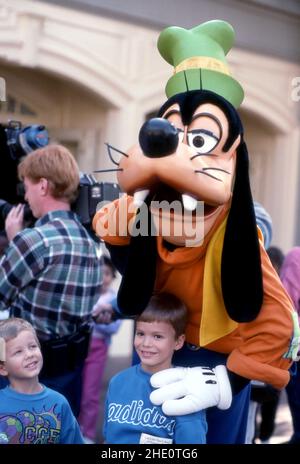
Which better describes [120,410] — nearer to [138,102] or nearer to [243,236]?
[243,236]

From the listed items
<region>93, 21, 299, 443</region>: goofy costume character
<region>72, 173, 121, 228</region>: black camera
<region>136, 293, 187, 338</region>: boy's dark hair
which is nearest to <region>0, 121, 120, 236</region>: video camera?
<region>72, 173, 121, 228</region>: black camera

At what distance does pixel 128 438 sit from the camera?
2.33 meters

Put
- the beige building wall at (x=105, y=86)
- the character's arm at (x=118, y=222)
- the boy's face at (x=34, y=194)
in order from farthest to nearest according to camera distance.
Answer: the beige building wall at (x=105, y=86)
the boy's face at (x=34, y=194)
the character's arm at (x=118, y=222)

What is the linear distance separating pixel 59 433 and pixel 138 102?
3851mm

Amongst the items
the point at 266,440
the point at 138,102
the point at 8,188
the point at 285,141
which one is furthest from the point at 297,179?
the point at 8,188

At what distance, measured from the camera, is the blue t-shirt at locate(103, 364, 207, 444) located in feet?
7.41

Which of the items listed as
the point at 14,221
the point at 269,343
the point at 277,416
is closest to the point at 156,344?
the point at 269,343

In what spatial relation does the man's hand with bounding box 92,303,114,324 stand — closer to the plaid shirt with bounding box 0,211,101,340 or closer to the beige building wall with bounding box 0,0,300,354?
the plaid shirt with bounding box 0,211,101,340

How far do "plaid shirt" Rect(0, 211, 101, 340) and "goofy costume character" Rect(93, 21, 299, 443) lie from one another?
21.8 inches

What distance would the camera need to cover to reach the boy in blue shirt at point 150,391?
229cm

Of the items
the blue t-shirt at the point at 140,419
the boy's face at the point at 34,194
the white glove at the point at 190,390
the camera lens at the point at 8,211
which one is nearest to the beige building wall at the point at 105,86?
the camera lens at the point at 8,211

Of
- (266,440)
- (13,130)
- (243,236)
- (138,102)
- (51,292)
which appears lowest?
(266,440)

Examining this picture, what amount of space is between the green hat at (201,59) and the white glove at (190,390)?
84cm

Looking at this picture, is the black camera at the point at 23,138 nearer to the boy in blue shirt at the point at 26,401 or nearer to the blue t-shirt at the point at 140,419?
the boy in blue shirt at the point at 26,401
